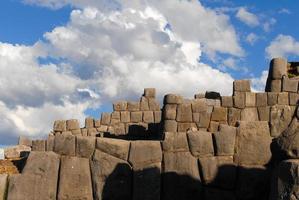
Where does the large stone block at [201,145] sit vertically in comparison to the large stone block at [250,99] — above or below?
below

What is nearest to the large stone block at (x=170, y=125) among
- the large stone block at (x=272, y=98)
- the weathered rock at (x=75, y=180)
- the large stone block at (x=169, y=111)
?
the large stone block at (x=169, y=111)

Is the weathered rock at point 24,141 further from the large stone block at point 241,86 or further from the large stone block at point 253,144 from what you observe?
the large stone block at point 253,144

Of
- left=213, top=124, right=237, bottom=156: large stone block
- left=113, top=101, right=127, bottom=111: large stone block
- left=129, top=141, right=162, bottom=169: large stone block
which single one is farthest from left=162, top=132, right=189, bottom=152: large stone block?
left=113, top=101, right=127, bottom=111: large stone block

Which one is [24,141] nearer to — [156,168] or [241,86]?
[241,86]

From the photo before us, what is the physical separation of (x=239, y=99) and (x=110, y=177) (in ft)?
39.8

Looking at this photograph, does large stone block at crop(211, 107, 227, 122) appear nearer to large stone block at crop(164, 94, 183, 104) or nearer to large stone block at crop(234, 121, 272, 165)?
large stone block at crop(164, 94, 183, 104)

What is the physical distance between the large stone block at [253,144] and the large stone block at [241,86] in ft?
37.5

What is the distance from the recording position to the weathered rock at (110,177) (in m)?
10.5

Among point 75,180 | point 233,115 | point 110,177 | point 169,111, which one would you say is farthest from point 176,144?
point 233,115

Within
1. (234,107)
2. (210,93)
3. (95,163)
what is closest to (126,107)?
(210,93)

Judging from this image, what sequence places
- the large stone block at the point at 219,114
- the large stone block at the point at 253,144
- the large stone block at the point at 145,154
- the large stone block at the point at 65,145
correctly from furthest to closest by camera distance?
the large stone block at the point at 219,114 → the large stone block at the point at 65,145 → the large stone block at the point at 145,154 → the large stone block at the point at 253,144

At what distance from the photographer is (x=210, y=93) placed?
963 inches

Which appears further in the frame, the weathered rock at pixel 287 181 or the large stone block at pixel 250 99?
the large stone block at pixel 250 99

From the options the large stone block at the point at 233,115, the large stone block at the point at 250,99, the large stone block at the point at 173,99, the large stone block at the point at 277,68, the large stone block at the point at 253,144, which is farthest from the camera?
the large stone block at the point at 277,68
